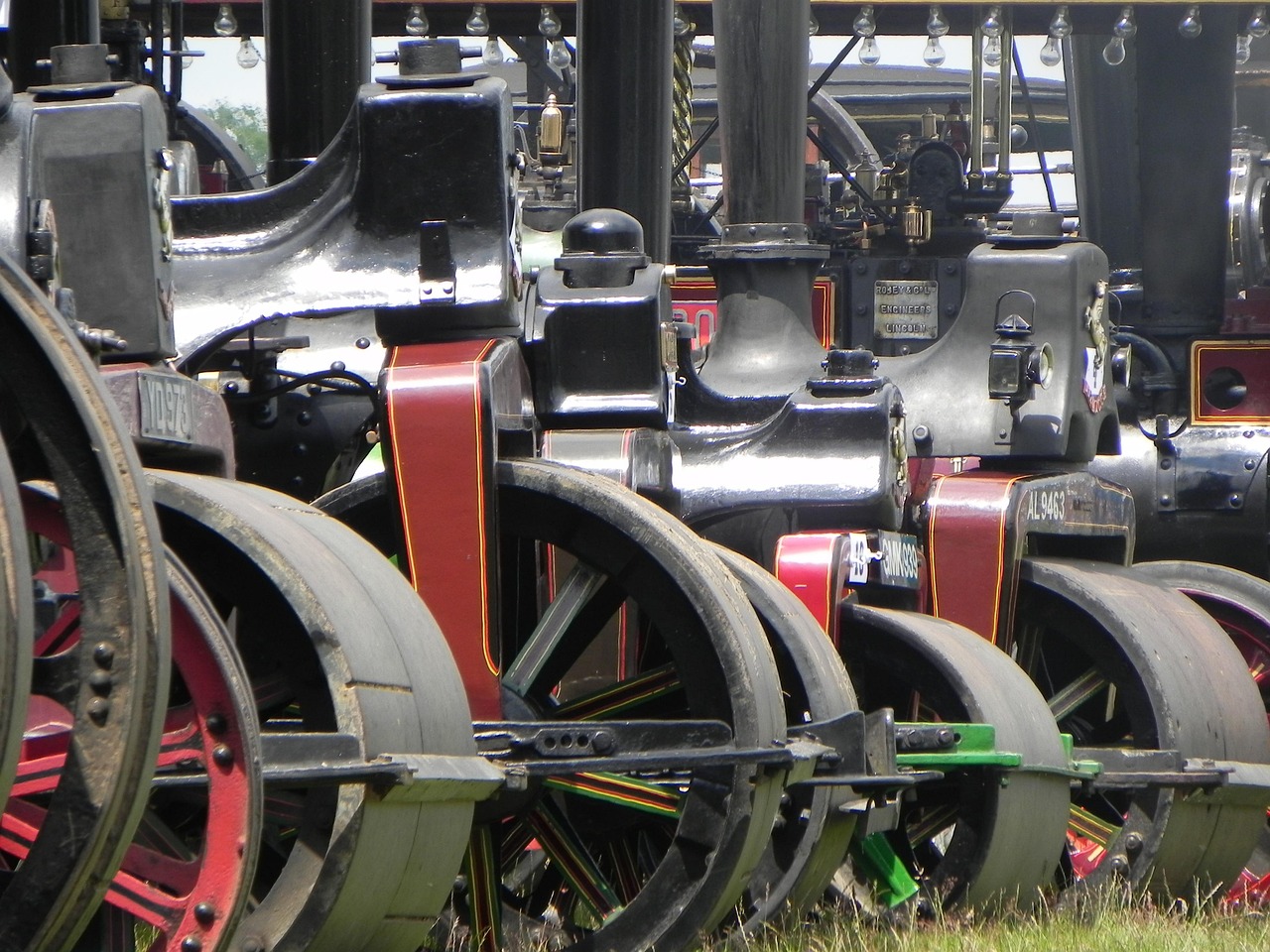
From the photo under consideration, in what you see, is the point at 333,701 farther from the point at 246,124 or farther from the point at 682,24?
the point at 246,124

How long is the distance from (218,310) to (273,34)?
157 cm

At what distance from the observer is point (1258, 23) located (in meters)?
8.61

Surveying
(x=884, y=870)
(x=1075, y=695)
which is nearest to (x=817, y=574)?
(x=884, y=870)

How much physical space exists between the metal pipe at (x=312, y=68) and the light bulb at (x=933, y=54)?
171 inches

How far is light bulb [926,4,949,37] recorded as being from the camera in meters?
9.31

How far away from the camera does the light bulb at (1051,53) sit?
9.65m

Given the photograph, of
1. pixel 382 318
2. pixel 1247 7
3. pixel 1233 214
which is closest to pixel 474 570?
pixel 382 318

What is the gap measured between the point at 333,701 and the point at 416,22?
22.8ft

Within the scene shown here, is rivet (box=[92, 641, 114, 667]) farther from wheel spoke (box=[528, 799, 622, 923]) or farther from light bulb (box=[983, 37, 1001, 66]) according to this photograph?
light bulb (box=[983, 37, 1001, 66])

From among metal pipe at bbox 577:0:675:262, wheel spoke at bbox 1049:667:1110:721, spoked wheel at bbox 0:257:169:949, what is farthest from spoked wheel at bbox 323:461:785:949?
metal pipe at bbox 577:0:675:262

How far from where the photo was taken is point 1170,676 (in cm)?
530

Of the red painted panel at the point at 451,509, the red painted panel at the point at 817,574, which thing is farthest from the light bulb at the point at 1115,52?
the red painted panel at the point at 451,509

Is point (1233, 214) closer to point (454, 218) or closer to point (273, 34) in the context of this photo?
point (273, 34)

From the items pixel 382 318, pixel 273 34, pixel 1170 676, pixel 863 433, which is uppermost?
pixel 273 34
